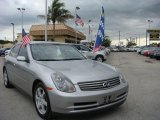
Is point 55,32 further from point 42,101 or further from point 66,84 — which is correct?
point 66,84

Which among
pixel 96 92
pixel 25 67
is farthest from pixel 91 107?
pixel 25 67

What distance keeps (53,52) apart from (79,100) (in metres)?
2.14

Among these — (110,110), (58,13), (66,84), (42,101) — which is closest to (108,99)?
(110,110)

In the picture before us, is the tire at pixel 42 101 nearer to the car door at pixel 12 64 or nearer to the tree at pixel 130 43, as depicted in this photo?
the car door at pixel 12 64

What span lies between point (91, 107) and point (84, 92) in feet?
1.02

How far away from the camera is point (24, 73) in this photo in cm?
584

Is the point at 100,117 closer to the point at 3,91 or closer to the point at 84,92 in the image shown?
the point at 84,92

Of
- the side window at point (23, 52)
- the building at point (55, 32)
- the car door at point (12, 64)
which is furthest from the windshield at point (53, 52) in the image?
the building at point (55, 32)

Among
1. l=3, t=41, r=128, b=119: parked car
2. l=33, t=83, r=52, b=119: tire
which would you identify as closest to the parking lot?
l=33, t=83, r=52, b=119: tire

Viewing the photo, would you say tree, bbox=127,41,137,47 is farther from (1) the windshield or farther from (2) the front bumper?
(2) the front bumper

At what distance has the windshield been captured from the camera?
601 cm

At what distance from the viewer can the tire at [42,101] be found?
4.74 meters

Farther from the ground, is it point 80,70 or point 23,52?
point 23,52

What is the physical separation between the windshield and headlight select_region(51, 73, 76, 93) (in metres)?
1.27
